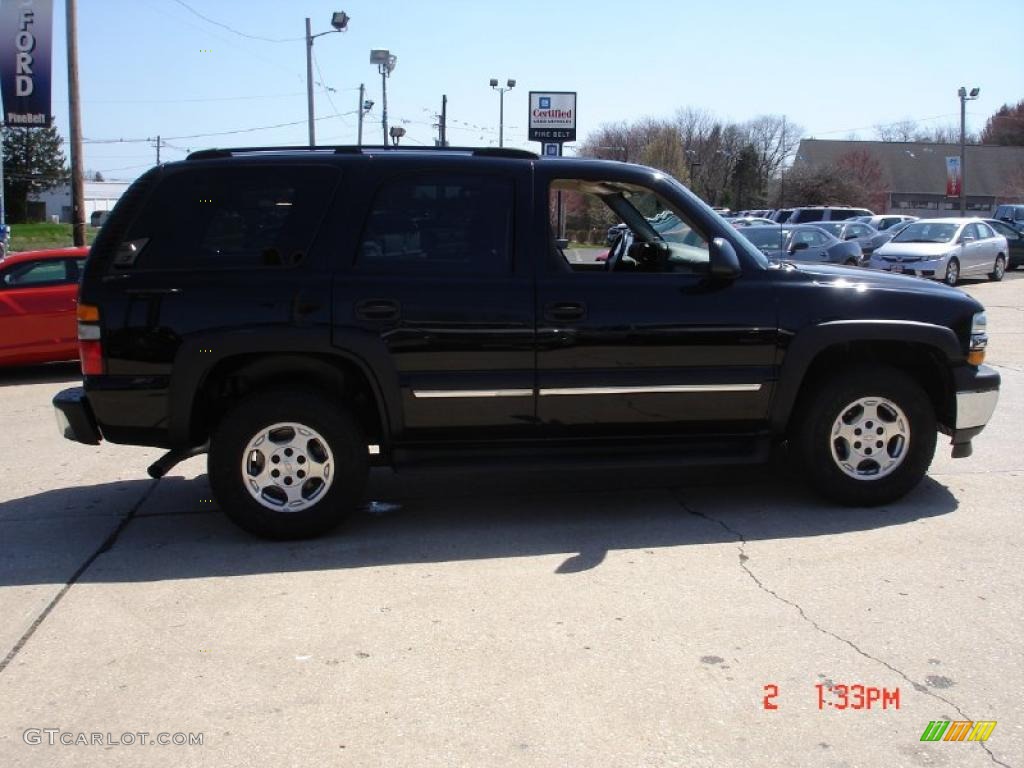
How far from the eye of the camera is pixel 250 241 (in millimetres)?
5195

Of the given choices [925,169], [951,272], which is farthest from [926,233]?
[925,169]

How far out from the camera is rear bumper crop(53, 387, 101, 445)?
5.24 metres

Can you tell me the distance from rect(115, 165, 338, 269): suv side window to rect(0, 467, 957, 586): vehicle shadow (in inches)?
61.0

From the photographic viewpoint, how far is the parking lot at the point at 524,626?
3.28 metres

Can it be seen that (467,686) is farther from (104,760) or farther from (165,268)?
(165,268)

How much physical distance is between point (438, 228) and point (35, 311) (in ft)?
25.6

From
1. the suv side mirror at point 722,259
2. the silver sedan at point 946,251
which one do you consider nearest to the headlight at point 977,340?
the suv side mirror at point 722,259

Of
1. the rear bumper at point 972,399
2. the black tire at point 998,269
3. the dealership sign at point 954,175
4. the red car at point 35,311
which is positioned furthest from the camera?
the dealership sign at point 954,175

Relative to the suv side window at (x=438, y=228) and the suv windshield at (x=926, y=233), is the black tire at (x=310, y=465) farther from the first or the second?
the suv windshield at (x=926, y=233)

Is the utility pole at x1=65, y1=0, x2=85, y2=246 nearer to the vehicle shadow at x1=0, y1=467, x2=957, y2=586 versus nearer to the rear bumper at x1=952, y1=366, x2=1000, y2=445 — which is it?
the vehicle shadow at x1=0, y1=467, x2=957, y2=586

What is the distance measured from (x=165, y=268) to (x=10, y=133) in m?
87.8

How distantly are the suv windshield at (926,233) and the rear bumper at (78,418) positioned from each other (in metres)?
21.1

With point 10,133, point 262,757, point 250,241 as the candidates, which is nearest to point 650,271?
point 250,241

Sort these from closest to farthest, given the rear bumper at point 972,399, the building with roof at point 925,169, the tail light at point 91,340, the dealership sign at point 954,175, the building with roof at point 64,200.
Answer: the tail light at point 91,340
the rear bumper at point 972,399
the dealership sign at point 954,175
the building with roof at point 925,169
the building with roof at point 64,200
